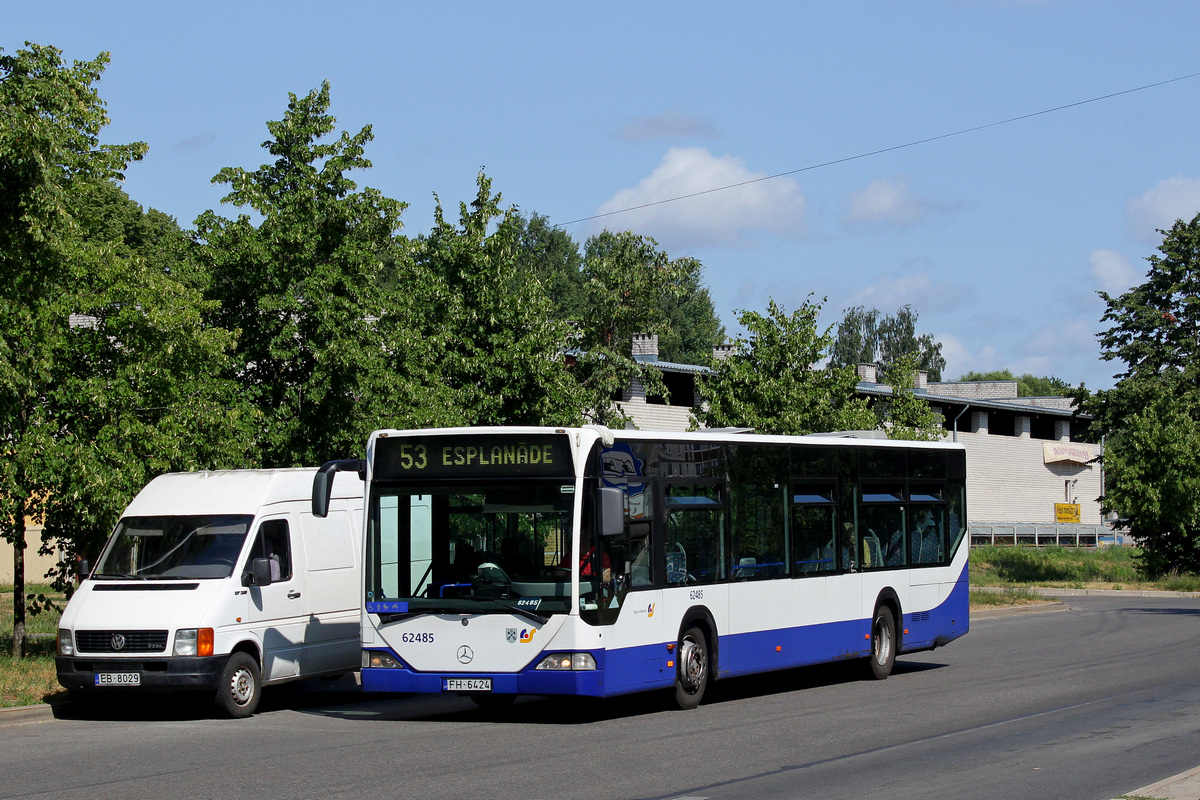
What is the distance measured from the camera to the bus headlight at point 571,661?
12516 mm

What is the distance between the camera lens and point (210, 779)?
9.93m

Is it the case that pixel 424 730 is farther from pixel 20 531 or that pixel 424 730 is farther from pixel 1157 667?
pixel 1157 667

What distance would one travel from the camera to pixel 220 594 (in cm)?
1383

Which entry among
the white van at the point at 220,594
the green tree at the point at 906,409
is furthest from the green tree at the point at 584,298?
the white van at the point at 220,594

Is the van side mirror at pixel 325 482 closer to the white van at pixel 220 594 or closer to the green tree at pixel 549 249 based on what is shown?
the white van at pixel 220 594

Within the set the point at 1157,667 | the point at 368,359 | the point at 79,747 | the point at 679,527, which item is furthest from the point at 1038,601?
the point at 79,747

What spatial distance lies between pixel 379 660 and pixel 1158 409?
40.3 meters

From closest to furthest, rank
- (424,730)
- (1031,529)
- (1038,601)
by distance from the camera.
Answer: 1. (424,730)
2. (1038,601)
3. (1031,529)

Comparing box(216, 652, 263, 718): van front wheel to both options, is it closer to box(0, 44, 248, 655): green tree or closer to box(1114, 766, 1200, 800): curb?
box(0, 44, 248, 655): green tree

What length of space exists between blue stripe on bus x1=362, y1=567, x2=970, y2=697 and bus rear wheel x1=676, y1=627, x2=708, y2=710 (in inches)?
9.3

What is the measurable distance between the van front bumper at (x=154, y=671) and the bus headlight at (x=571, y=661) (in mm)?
3515

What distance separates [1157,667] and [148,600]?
1330 centimetres

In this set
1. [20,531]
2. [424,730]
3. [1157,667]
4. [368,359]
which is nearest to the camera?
[424,730]

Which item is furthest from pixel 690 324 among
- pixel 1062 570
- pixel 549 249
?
pixel 1062 570
